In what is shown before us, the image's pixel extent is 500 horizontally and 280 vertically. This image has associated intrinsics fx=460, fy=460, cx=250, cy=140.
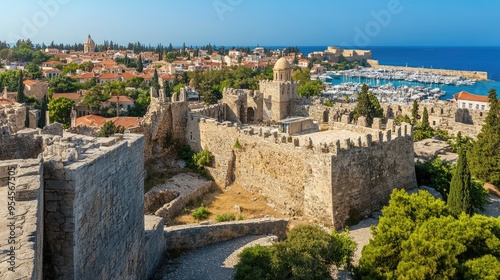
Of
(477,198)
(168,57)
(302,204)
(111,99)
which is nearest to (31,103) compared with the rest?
(111,99)

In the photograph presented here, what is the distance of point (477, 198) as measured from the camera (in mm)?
16391

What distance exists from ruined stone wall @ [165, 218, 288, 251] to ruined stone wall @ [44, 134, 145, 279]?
10.6 feet

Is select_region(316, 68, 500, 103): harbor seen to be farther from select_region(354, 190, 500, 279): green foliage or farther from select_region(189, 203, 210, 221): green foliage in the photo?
select_region(354, 190, 500, 279): green foliage

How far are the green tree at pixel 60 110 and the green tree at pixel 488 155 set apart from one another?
3093 cm

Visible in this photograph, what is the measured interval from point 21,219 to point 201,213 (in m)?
10.5

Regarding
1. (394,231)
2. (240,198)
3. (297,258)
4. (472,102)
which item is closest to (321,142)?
(240,198)

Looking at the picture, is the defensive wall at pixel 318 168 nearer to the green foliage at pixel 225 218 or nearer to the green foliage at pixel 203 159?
the green foliage at pixel 203 159

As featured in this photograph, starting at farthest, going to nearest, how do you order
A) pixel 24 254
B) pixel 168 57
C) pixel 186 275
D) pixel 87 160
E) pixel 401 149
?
pixel 168 57
pixel 401 149
pixel 186 275
pixel 87 160
pixel 24 254

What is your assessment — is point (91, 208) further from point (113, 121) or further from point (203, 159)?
point (113, 121)

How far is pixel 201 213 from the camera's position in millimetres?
15297

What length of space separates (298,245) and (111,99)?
43.3 metres

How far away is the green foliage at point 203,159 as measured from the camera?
724 inches

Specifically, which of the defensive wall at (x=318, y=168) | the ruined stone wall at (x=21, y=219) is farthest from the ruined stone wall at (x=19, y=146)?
the defensive wall at (x=318, y=168)

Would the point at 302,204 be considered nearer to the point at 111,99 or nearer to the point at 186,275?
the point at 186,275
